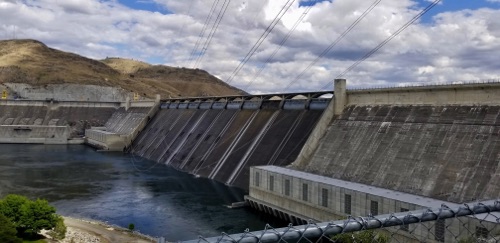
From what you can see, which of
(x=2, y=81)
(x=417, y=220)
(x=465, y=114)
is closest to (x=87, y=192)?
(x=465, y=114)

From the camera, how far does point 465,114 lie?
2969 centimetres

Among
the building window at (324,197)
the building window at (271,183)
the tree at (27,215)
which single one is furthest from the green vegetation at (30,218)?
the building window at (324,197)

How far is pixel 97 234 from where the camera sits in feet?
92.0

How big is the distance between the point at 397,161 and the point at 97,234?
18.7m

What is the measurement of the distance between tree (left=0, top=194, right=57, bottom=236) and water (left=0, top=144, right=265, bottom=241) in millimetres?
6478

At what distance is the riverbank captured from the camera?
2672 cm

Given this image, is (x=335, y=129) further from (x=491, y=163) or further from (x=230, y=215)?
(x=491, y=163)

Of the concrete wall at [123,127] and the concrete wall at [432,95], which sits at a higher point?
the concrete wall at [432,95]

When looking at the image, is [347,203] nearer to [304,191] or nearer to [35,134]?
[304,191]

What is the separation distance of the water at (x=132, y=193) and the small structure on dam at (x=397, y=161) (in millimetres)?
3914

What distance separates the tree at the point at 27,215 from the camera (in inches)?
990

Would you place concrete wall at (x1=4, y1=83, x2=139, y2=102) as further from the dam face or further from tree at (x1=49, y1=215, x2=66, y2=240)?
tree at (x1=49, y1=215, x2=66, y2=240)

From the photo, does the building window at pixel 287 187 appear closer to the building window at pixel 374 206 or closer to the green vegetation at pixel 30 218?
the building window at pixel 374 206

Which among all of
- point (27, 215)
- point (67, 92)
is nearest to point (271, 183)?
point (27, 215)
